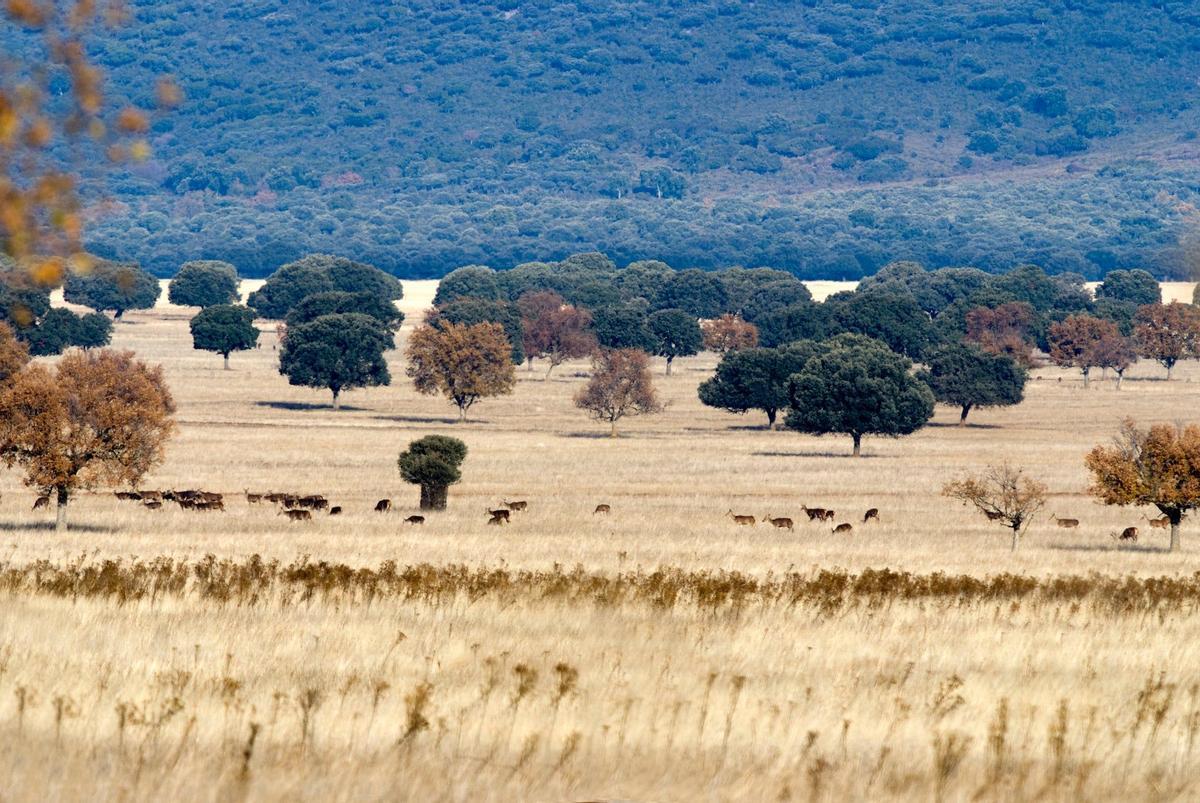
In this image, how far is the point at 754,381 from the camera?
385 ft

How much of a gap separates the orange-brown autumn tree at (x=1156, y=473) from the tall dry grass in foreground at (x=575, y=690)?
20234 millimetres

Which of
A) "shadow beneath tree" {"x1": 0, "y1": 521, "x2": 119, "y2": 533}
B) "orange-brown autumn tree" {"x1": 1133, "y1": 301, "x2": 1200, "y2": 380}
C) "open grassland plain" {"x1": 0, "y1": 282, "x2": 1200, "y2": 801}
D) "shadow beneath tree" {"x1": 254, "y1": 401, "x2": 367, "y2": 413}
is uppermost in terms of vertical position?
"orange-brown autumn tree" {"x1": 1133, "y1": 301, "x2": 1200, "y2": 380}

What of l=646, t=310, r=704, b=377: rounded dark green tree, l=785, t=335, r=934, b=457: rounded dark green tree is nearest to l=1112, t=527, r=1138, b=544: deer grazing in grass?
l=785, t=335, r=934, b=457: rounded dark green tree

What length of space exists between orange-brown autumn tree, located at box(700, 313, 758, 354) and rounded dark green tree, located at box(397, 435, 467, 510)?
11494 centimetres

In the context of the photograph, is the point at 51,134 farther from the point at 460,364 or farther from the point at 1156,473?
the point at 460,364

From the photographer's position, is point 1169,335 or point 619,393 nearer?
point 619,393

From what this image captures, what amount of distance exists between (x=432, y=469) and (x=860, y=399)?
44.5 meters

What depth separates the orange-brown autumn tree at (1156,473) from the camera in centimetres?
4959

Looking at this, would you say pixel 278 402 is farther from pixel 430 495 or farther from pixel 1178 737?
pixel 1178 737

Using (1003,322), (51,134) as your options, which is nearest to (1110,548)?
(51,134)

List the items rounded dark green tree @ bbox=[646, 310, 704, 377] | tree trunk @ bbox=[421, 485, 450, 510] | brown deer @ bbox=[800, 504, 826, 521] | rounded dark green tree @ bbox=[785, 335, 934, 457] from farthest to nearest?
rounded dark green tree @ bbox=[646, 310, 704, 377]
rounded dark green tree @ bbox=[785, 335, 934, 457]
tree trunk @ bbox=[421, 485, 450, 510]
brown deer @ bbox=[800, 504, 826, 521]

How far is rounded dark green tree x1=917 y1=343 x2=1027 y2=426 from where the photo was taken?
123562 millimetres

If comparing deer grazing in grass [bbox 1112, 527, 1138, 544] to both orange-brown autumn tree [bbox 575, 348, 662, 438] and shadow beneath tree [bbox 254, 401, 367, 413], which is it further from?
shadow beneath tree [bbox 254, 401, 367, 413]

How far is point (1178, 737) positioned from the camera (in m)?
16.8
